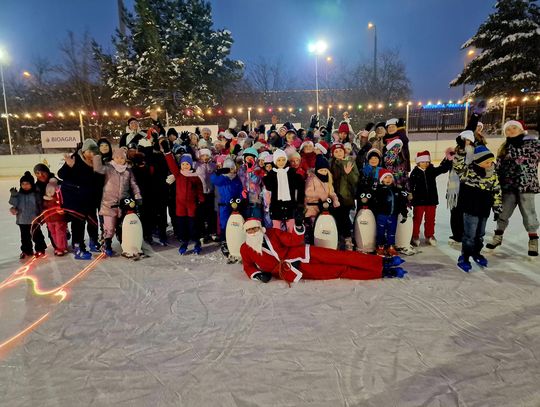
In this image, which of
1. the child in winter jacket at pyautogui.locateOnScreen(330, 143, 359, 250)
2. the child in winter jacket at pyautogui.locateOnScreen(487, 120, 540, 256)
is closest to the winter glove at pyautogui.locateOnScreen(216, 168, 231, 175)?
the child in winter jacket at pyautogui.locateOnScreen(330, 143, 359, 250)

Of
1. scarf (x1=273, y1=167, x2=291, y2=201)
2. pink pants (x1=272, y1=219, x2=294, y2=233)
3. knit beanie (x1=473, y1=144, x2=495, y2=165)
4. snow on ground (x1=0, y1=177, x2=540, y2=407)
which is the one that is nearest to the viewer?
snow on ground (x1=0, y1=177, x2=540, y2=407)

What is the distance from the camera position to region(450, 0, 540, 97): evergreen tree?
1631 centimetres

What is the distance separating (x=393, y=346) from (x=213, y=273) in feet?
6.92

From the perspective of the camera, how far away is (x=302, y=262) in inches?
145

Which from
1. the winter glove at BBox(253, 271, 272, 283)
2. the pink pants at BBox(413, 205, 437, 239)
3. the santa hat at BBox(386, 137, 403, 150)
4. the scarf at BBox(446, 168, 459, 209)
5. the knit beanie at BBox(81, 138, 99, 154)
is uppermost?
the knit beanie at BBox(81, 138, 99, 154)

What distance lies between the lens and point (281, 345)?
256 centimetres

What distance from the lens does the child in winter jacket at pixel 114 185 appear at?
4625mm

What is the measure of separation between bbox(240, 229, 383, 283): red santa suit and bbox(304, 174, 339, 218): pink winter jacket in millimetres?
657

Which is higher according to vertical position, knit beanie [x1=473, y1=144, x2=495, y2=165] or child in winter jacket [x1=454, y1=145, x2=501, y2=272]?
knit beanie [x1=473, y1=144, x2=495, y2=165]

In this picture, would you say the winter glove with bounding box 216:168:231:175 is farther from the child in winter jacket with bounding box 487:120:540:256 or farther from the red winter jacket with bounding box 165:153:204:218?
the child in winter jacket with bounding box 487:120:540:256

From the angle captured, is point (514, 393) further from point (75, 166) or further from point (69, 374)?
point (75, 166)

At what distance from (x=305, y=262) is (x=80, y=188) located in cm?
301

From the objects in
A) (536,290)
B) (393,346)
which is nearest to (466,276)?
(536,290)

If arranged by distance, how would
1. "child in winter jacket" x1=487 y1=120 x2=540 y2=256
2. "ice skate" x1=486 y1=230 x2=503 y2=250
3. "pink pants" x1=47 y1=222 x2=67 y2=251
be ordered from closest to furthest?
"child in winter jacket" x1=487 y1=120 x2=540 y2=256 → "ice skate" x1=486 y1=230 x2=503 y2=250 → "pink pants" x1=47 y1=222 x2=67 y2=251
